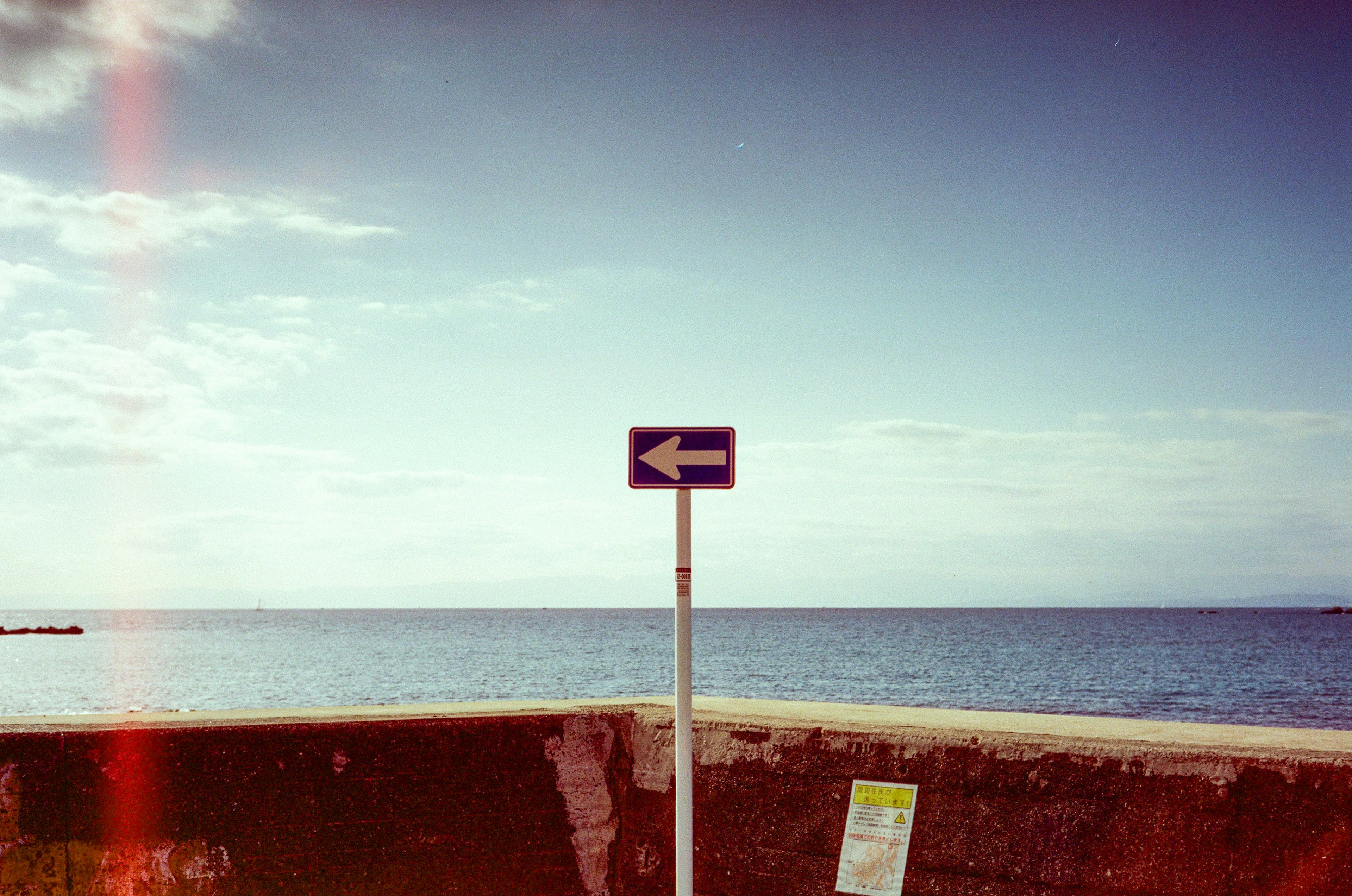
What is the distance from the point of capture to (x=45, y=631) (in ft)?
514

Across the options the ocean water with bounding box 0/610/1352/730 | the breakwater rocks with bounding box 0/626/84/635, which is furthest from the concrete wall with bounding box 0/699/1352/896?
the breakwater rocks with bounding box 0/626/84/635

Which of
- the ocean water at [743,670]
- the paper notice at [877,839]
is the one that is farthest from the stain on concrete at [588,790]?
the ocean water at [743,670]

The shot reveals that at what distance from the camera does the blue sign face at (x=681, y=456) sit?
4652 millimetres

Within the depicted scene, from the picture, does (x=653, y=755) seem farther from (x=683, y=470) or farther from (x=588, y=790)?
(x=683, y=470)

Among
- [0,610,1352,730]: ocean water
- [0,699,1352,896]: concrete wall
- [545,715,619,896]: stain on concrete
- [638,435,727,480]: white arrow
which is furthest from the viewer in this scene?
[0,610,1352,730]: ocean water

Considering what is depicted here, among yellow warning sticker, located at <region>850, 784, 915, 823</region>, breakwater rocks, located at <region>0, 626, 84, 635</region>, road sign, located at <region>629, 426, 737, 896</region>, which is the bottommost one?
breakwater rocks, located at <region>0, 626, 84, 635</region>

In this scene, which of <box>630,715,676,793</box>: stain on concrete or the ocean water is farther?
the ocean water

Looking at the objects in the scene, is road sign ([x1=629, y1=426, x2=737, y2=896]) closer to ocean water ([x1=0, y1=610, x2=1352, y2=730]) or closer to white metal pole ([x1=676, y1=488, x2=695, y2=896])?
white metal pole ([x1=676, y1=488, x2=695, y2=896])

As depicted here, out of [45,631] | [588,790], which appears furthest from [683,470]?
[45,631]

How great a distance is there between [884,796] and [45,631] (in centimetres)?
18131

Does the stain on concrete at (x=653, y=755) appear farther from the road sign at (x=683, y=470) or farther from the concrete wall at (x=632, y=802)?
the road sign at (x=683, y=470)

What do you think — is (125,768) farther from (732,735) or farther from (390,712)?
(732,735)

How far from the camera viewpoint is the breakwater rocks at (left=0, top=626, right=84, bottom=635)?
5930 inches

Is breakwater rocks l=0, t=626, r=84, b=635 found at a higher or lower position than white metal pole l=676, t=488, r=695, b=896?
lower
